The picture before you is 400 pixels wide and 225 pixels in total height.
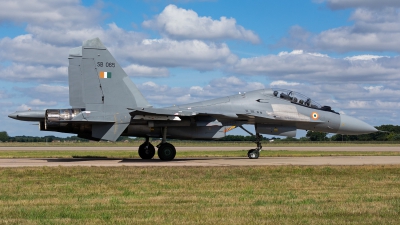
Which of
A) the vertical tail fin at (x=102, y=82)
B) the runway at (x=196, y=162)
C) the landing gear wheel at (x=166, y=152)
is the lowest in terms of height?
the runway at (x=196, y=162)

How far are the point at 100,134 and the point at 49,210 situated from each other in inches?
509

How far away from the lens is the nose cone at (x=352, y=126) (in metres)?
25.6

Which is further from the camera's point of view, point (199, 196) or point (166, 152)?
point (166, 152)

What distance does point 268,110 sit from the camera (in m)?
24.0

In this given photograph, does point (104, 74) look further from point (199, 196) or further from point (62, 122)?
point (199, 196)

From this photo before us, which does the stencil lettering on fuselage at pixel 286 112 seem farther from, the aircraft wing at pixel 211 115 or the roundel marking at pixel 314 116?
the roundel marking at pixel 314 116

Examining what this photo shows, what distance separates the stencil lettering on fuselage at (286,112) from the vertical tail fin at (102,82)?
19.9ft

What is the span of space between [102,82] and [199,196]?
12920 millimetres

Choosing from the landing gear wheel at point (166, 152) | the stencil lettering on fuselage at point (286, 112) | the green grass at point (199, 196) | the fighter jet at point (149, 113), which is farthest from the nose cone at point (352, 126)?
the green grass at point (199, 196)

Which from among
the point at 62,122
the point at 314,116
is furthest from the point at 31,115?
the point at 314,116

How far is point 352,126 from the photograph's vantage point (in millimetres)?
25781

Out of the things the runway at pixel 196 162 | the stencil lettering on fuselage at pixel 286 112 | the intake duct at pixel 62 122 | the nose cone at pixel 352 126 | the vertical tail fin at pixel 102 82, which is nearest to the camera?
the runway at pixel 196 162

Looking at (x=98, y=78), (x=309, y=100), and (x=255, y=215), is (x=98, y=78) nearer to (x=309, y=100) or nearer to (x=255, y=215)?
(x=309, y=100)

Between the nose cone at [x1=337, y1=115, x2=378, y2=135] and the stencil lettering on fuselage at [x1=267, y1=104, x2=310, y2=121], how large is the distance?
225 cm
